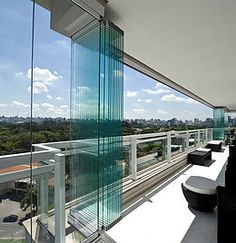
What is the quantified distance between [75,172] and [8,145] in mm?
1186

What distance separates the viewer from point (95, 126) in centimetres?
273

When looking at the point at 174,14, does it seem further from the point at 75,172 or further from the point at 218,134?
the point at 218,134

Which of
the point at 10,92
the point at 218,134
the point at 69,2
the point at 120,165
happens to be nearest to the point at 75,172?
the point at 120,165

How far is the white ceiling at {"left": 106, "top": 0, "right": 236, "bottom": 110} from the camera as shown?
2.60m

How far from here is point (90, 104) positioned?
277 cm

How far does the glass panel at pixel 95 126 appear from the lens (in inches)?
106

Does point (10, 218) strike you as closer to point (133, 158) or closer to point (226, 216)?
point (226, 216)

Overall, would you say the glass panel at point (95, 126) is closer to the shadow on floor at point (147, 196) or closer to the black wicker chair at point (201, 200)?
the shadow on floor at point (147, 196)

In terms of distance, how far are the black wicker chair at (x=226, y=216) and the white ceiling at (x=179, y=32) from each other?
2034 mm

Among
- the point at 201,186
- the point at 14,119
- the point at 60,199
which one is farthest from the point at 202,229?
the point at 14,119

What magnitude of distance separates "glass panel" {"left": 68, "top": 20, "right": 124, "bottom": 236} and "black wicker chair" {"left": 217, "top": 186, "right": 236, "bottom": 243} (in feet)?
3.99

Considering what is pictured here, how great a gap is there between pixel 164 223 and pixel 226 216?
1031mm

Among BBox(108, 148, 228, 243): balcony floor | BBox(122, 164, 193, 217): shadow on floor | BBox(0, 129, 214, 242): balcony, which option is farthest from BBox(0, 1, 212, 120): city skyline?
BBox(122, 164, 193, 217): shadow on floor

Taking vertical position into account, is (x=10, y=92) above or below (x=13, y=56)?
below
